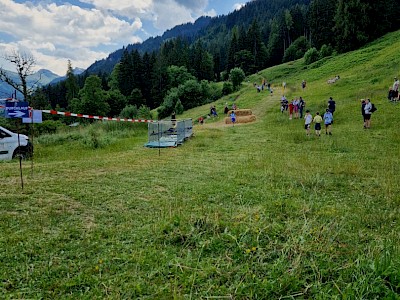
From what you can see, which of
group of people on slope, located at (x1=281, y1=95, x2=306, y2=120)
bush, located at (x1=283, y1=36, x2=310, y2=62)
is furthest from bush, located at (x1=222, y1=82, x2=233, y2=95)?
group of people on slope, located at (x1=281, y1=95, x2=306, y2=120)

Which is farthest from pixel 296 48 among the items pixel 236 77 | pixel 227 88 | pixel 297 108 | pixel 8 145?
pixel 8 145

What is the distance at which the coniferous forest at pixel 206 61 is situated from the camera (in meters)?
54.6

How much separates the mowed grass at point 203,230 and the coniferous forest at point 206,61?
37.8 meters

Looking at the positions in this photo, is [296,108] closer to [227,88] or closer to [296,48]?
[227,88]

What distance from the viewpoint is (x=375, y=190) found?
7125 mm

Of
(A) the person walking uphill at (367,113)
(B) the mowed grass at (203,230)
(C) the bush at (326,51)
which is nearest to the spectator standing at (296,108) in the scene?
(A) the person walking uphill at (367,113)

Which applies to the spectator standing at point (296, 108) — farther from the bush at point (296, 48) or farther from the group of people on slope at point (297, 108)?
the bush at point (296, 48)

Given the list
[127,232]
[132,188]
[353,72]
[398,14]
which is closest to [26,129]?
[132,188]

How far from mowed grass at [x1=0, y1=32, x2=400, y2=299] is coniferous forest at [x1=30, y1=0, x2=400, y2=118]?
37769 millimetres

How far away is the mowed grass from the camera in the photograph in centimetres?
339

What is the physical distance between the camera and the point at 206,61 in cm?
8400

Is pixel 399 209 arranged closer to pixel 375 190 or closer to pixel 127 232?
pixel 375 190

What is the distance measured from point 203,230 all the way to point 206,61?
82.8 meters

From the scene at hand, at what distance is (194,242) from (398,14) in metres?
68.5
